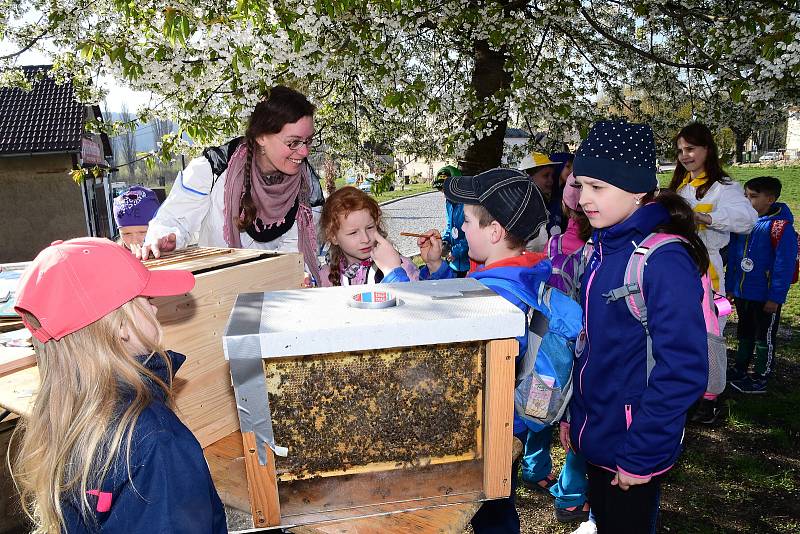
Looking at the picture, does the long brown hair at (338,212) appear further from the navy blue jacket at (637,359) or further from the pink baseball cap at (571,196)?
the pink baseball cap at (571,196)

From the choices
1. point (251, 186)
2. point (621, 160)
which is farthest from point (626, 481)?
point (251, 186)

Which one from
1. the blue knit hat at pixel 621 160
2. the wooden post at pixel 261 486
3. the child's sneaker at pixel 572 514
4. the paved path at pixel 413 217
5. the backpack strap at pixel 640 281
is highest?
the blue knit hat at pixel 621 160

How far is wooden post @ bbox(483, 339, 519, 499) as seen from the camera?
5.17 feet

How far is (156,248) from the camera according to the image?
2.57 m

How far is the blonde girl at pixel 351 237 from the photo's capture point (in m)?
3.12

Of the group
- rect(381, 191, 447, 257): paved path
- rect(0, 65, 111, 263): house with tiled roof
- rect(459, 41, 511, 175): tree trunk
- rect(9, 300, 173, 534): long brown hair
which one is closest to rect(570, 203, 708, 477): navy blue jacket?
rect(9, 300, 173, 534): long brown hair

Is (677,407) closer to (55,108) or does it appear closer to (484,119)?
(484,119)

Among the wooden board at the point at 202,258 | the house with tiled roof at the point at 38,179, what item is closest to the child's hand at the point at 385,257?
the wooden board at the point at 202,258

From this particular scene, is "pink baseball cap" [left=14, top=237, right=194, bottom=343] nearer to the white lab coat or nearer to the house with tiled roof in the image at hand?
the white lab coat

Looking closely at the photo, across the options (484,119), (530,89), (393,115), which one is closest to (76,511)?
(484,119)

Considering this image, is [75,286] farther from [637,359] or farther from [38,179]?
[38,179]

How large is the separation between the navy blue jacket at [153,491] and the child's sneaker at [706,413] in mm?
5036

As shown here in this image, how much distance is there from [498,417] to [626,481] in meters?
0.95

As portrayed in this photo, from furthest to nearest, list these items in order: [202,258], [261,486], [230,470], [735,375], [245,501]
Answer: [735,375]
[202,258]
[230,470]
[245,501]
[261,486]
